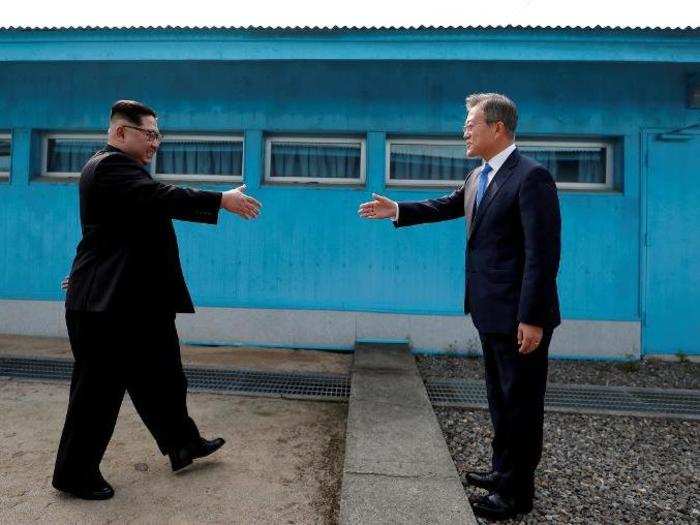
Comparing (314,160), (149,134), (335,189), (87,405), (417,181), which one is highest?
(314,160)

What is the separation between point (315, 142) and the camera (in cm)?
554

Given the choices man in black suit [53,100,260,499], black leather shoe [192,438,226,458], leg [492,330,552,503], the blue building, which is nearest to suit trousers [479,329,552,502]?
leg [492,330,552,503]

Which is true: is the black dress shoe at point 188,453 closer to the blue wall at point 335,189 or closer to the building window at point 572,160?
the blue wall at point 335,189

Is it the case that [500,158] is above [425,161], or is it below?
below

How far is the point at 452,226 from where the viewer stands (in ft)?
17.5

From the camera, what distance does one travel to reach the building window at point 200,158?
18.4 feet

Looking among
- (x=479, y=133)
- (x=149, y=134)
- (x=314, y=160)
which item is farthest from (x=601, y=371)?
(x=149, y=134)

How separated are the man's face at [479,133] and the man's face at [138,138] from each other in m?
1.53

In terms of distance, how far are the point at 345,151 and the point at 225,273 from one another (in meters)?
1.97

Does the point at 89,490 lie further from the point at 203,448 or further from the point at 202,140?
the point at 202,140

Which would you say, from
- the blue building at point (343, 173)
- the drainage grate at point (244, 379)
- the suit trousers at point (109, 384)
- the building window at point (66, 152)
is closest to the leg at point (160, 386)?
the suit trousers at point (109, 384)

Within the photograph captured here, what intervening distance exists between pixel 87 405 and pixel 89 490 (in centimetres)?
39

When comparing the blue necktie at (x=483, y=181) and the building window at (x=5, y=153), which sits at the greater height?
the building window at (x=5, y=153)

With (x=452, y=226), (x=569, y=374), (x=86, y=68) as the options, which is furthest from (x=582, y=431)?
(x=86, y=68)
